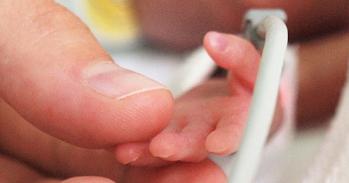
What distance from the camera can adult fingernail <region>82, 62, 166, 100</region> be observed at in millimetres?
291

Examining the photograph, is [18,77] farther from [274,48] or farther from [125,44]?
[125,44]

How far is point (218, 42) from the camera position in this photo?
381 mm

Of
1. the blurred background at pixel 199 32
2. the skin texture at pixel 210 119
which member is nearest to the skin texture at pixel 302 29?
the blurred background at pixel 199 32

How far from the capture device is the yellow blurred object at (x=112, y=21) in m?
0.62

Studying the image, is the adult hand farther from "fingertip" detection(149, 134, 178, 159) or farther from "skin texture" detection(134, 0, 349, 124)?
"skin texture" detection(134, 0, 349, 124)

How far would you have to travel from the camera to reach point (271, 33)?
290mm

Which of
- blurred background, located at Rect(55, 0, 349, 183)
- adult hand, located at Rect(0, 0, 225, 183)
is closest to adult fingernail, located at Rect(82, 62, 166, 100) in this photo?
adult hand, located at Rect(0, 0, 225, 183)

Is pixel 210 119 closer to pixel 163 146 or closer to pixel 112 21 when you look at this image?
pixel 163 146

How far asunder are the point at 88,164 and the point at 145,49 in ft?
0.92

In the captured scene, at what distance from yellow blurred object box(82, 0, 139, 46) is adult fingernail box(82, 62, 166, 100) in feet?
1.06

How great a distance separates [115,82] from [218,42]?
0.10 m

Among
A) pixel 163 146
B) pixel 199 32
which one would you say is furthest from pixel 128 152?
pixel 199 32

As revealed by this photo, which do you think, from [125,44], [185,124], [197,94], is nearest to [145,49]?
[125,44]

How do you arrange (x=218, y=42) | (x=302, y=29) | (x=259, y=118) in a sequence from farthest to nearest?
(x=302, y=29) < (x=218, y=42) < (x=259, y=118)
